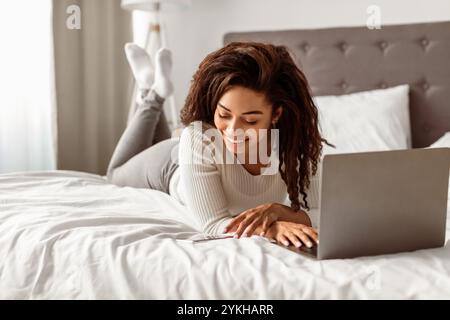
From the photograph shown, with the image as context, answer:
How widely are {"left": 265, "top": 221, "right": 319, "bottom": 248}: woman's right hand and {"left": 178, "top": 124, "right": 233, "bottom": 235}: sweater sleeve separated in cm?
15

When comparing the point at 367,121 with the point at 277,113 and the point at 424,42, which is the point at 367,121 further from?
the point at 277,113

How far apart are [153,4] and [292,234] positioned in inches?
98.4

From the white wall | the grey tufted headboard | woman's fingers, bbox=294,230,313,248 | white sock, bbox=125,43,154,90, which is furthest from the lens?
the white wall

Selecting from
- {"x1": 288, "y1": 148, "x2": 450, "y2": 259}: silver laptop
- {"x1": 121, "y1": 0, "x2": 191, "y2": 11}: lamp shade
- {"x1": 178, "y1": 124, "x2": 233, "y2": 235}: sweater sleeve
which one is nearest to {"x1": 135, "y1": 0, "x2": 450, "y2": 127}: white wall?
{"x1": 121, "y1": 0, "x2": 191, "y2": 11}: lamp shade

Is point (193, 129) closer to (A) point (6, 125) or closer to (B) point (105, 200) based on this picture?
(B) point (105, 200)

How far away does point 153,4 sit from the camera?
143 inches

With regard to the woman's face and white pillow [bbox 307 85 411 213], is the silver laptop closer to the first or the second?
the woman's face

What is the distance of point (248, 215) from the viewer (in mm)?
1562

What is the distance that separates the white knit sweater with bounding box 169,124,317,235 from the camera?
65.2 inches

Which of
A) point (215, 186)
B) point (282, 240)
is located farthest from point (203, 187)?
point (282, 240)

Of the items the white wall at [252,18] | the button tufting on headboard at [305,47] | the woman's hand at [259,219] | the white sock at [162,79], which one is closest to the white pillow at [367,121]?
the button tufting on headboard at [305,47]

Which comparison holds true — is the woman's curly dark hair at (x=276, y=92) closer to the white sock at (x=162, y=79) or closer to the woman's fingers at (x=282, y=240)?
the woman's fingers at (x=282, y=240)

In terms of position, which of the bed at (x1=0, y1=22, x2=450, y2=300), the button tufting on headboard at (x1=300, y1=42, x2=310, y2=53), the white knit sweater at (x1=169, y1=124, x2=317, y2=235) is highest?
the button tufting on headboard at (x1=300, y1=42, x2=310, y2=53)

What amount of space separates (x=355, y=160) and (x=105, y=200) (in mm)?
1034
